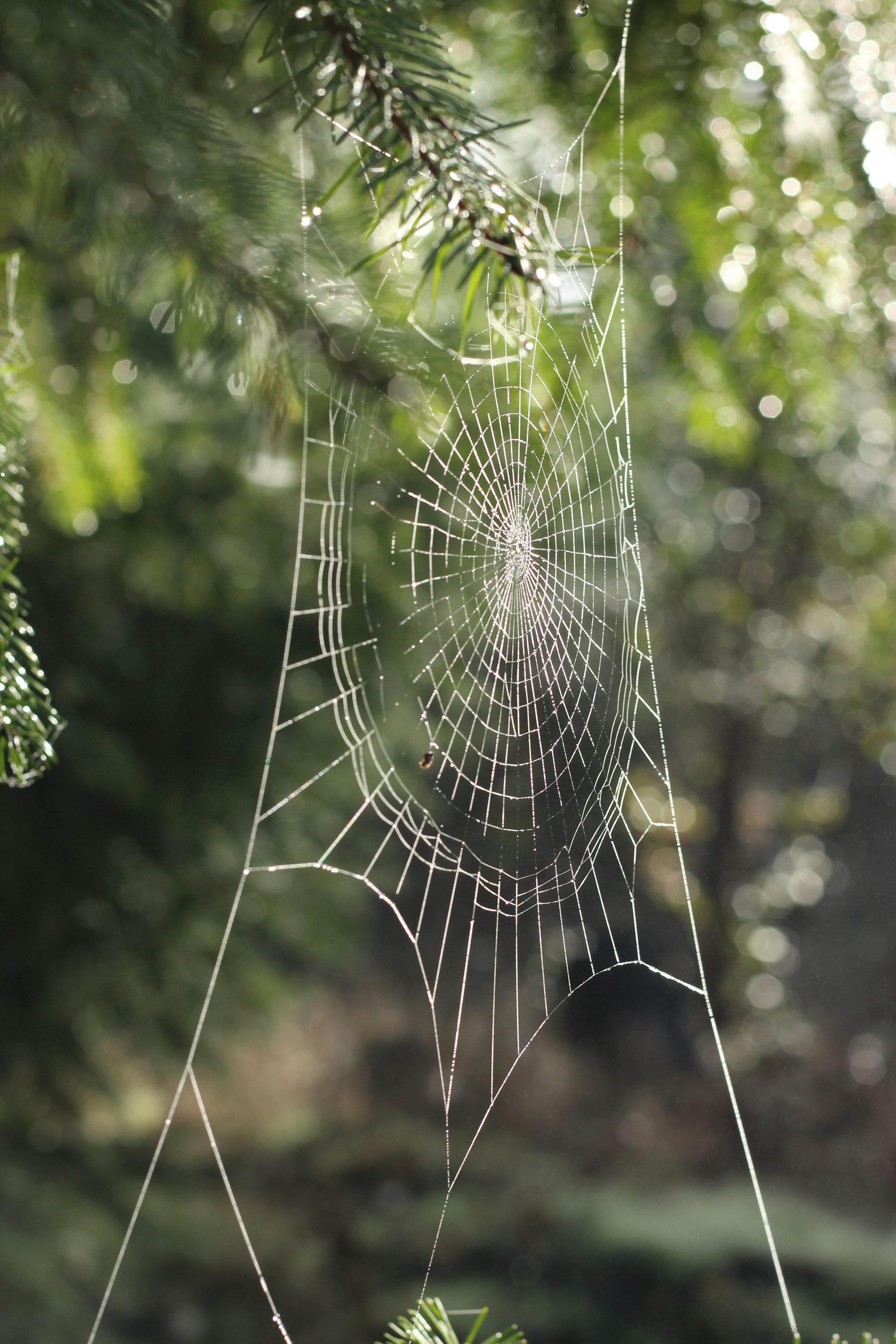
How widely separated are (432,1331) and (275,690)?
1.60 meters

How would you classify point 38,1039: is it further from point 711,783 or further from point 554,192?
point 711,783

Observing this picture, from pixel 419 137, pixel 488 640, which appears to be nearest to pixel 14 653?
pixel 419 137

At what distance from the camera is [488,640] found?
4.10 ft

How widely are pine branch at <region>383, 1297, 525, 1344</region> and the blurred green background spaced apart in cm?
58

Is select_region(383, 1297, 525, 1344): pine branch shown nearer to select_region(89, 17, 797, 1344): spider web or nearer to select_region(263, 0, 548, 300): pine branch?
select_region(89, 17, 797, 1344): spider web

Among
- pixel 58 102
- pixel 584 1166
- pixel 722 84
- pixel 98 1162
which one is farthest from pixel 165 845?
pixel 584 1166

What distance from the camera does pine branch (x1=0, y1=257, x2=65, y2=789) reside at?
44 cm

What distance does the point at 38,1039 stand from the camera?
1754 mm

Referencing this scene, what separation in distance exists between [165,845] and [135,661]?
384 millimetres

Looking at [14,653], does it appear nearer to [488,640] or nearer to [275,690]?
[488,640]

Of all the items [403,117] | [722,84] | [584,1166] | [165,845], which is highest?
[722,84]

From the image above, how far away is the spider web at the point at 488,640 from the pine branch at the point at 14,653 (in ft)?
0.40

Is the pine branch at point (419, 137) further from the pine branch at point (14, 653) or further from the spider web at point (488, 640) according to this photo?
the pine branch at point (14, 653)

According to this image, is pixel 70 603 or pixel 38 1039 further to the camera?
pixel 70 603
